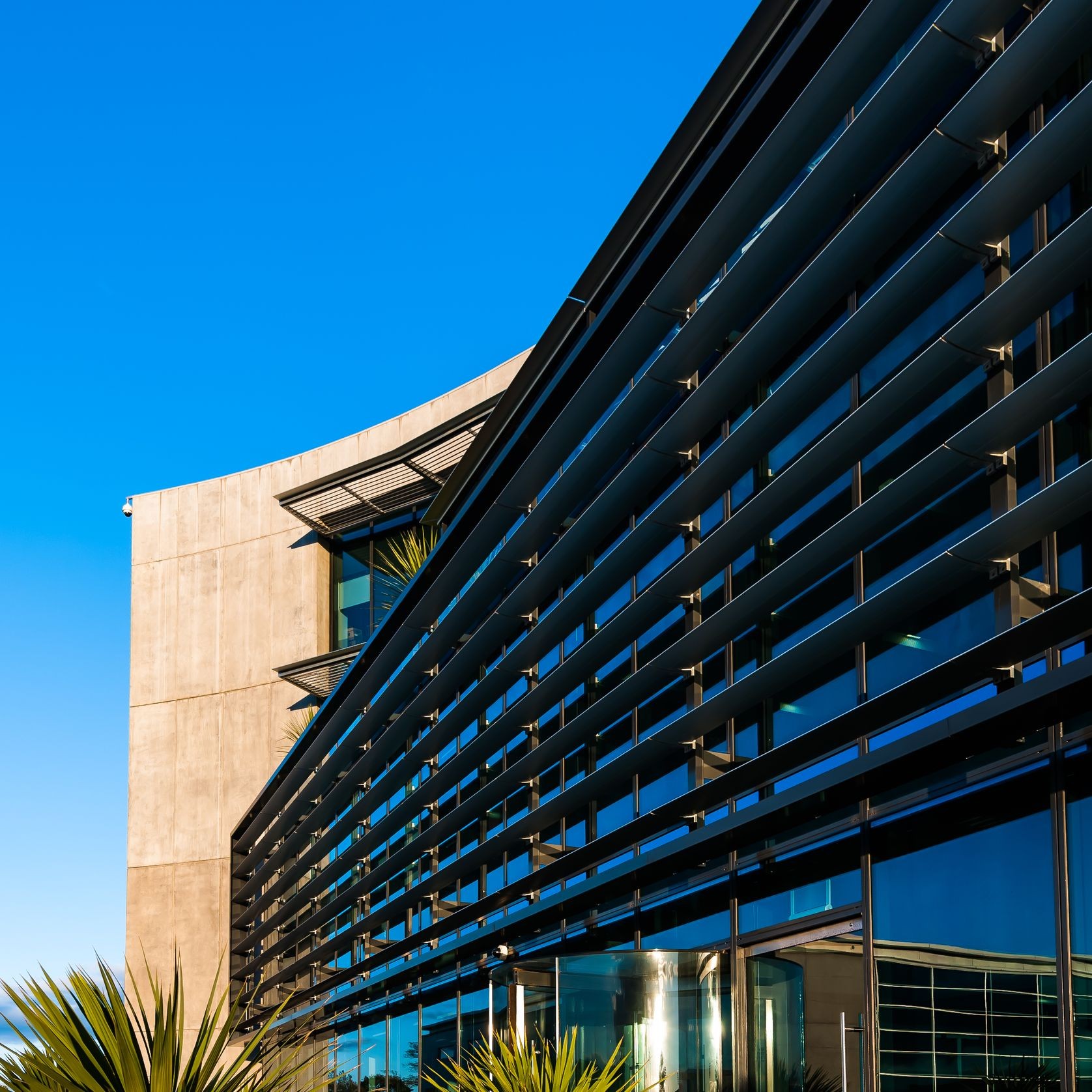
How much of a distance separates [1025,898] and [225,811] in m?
23.6

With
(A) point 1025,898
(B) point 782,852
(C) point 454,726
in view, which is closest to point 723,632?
(B) point 782,852

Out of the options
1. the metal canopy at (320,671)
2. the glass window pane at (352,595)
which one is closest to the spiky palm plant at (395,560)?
the glass window pane at (352,595)

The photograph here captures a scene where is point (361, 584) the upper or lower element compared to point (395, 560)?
lower

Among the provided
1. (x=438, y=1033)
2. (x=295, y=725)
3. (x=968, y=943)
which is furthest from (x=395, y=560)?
(x=968, y=943)

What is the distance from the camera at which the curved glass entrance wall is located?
1104 centimetres

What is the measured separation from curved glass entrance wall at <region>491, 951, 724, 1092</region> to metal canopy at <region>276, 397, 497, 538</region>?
44.4 ft

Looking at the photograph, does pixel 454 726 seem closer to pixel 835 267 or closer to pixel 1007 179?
pixel 835 267

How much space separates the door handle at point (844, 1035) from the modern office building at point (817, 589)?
0.03 m

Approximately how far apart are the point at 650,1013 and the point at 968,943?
316 cm

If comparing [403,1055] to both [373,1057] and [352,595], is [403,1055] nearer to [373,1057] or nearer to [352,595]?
[373,1057]

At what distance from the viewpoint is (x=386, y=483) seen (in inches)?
1078

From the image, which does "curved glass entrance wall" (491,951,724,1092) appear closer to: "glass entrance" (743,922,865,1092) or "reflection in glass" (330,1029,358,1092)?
"glass entrance" (743,922,865,1092)

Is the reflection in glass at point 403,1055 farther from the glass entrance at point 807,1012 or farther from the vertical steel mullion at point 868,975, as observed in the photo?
the vertical steel mullion at point 868,975

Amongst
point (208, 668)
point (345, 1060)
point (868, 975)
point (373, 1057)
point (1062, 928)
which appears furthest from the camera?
point (208, 668)
